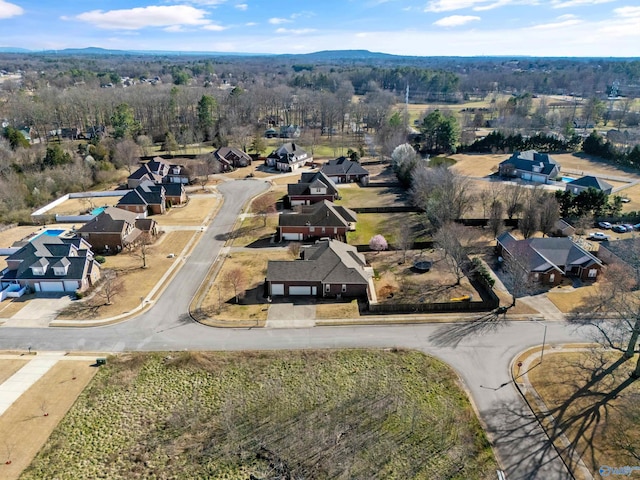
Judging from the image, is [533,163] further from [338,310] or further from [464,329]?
[338,310]

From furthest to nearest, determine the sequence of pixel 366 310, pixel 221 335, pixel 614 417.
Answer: pixel 366 310, pixel 221 335, pixel 614 417

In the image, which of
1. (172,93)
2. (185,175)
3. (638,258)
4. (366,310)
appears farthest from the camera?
(172,93)

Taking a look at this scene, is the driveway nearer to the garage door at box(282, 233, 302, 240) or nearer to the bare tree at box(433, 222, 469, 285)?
the garage door at box(282, 233, 302, 240)

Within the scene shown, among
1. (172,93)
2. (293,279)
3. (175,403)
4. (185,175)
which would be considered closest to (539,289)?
(293,279)

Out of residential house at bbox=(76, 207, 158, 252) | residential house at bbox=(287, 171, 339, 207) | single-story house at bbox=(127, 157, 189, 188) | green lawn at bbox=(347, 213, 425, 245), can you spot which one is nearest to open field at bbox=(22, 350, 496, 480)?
residential house at bbox=(76, 207, 158, 252)

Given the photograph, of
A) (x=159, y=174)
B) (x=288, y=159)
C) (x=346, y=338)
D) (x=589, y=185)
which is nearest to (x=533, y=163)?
(x=589, y=185)

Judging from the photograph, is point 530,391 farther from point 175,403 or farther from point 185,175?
point 185,175
